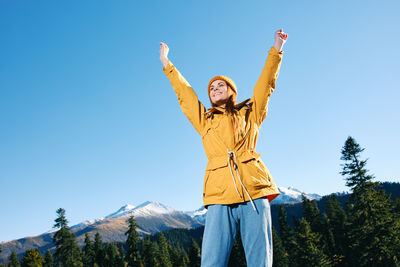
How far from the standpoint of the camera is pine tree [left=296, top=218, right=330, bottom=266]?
32750 millimetres

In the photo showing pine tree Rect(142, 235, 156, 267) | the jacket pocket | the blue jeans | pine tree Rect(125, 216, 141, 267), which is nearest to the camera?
the blue jeans

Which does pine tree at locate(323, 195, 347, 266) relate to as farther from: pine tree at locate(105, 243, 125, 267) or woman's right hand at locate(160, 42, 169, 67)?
woman's right hand at locate(160, 42, 169, 67)

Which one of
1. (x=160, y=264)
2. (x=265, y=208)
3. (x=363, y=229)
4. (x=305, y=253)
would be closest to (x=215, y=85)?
(x=265, y=208)

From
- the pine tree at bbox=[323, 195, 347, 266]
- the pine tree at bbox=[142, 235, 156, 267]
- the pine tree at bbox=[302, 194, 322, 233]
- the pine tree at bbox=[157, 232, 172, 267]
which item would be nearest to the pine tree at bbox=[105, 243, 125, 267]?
the pine tree at bbox=[142, 235, 156, 267]

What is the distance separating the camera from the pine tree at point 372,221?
75.1 feet

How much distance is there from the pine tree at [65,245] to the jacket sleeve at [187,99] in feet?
155

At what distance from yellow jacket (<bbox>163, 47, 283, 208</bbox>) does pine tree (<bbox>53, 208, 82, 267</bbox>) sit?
156 feet

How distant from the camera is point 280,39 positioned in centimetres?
315

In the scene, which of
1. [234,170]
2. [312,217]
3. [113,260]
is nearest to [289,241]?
[312,217]

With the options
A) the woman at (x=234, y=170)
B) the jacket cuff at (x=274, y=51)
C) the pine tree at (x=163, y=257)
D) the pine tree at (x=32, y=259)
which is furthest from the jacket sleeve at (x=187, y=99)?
the pine tree at (x=32, y=259)

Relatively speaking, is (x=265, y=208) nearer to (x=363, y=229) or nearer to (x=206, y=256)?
(x=206, y=256)

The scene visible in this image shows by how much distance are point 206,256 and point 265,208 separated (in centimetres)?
74

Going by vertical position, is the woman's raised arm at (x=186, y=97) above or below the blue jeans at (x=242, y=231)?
above

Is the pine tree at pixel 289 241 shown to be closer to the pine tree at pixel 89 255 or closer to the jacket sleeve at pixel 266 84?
the pine tree at pixel 89 255
